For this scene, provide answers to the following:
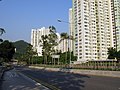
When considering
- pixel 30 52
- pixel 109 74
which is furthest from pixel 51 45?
pixel 109 74

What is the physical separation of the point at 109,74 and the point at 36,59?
340 feet

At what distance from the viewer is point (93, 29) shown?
134625 mm

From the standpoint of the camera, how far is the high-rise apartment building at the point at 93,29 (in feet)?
436

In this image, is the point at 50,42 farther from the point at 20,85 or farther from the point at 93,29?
the point at 20,85

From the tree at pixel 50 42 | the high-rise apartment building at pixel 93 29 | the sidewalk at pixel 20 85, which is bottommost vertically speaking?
the sidewalk at pixel 20 85

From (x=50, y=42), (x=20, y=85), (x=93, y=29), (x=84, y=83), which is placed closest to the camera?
(x=20, y=85)

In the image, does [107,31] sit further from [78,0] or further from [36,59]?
[36,59]

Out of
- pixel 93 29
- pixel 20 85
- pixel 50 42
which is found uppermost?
pixel 93 29

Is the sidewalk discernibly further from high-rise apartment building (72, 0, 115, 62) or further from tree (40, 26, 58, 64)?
high-rise apartment building (72, 0, 115, 62)

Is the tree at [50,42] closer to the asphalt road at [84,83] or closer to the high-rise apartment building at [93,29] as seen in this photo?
the high-rise apartment building at [93,29]

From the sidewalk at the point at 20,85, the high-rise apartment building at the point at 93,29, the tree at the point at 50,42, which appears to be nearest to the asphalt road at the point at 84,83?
the sidewalk at the point at 20,85

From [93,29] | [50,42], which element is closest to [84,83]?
[50,42]

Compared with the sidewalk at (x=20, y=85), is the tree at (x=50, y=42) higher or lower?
higher

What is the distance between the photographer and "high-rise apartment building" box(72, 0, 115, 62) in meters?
133
